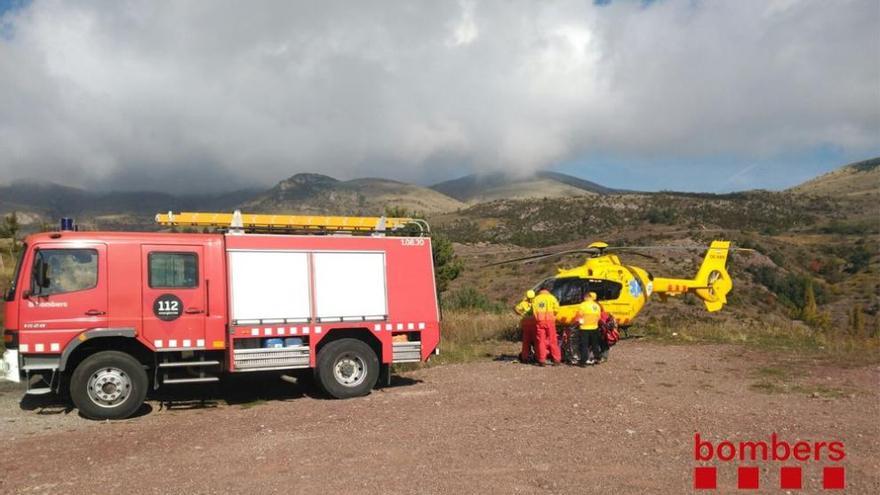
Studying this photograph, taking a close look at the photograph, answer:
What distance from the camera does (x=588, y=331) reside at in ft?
46.7

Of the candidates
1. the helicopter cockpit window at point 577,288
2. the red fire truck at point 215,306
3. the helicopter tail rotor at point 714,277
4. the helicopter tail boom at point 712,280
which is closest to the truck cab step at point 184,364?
the red fire truck at point 215,306

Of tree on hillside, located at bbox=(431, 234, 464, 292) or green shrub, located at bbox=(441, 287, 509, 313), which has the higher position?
tree on hillside, located at bbox=(431, 234, 464, 292)

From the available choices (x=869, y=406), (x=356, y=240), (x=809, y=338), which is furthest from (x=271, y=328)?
(x=809, y=338)

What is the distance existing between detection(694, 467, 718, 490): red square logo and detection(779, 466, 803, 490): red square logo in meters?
0.56

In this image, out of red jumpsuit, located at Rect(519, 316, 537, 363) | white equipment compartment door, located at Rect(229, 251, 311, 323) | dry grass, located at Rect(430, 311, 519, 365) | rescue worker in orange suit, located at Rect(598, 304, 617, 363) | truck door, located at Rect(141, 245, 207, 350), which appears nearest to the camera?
truck door, located at Rect(141, 245, 207, 350)

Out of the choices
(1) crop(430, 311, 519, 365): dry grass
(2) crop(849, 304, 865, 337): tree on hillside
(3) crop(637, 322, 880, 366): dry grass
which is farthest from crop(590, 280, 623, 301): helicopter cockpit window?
(2) crop(849, 304, 865, 337): tree on hillside

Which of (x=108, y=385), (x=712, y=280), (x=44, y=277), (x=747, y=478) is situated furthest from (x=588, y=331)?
(x=44, y=277)

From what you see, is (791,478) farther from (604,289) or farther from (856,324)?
(856,324)

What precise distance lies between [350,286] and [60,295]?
4.08 meters

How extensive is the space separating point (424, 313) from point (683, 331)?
10961 millimetres

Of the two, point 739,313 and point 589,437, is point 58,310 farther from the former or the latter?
point 739,313

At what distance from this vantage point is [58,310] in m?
9.68

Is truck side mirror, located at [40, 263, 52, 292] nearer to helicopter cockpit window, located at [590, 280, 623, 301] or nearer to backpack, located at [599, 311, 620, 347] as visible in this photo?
backpack, located at [599, 311, 620, 347]

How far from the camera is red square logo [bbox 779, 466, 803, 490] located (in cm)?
639
